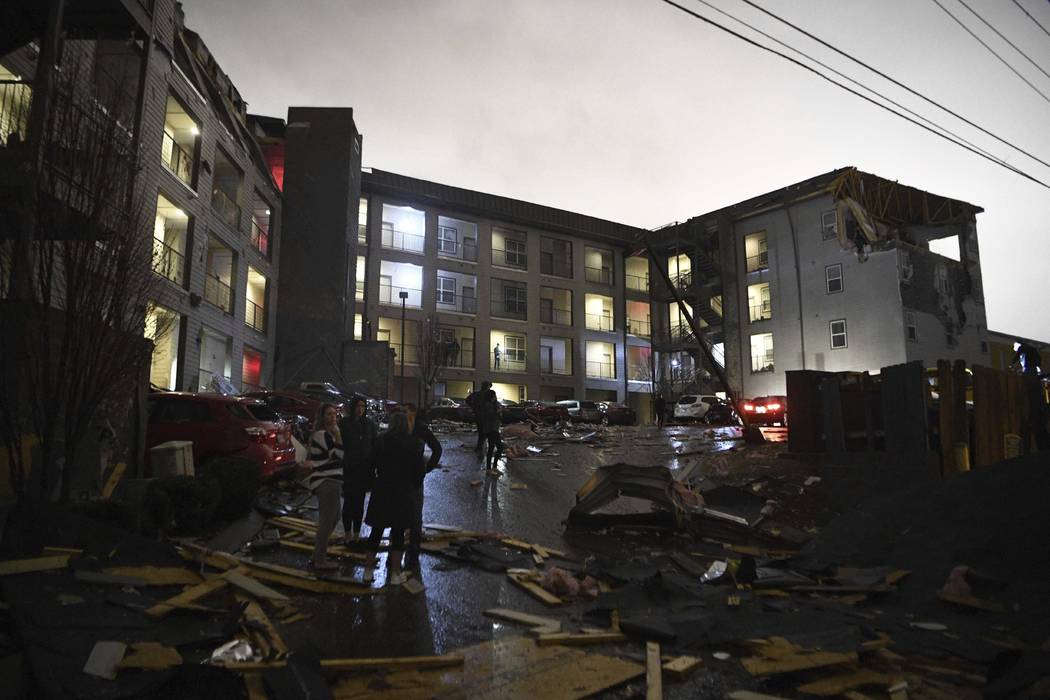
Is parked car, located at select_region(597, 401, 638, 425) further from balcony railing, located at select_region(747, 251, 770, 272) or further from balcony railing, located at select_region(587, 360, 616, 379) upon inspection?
balcony railing, located at select_region(747, 251, 770, 272)

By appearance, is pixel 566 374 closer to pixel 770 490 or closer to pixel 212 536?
pixel 770 490

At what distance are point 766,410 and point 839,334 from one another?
46.3ft

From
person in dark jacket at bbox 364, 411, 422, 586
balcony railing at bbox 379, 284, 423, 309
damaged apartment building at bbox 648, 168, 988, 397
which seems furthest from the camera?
balcony railing at bbox 379, 284, 423, 309

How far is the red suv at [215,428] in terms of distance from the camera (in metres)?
10.6

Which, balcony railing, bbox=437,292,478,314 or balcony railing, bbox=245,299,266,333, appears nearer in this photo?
balcony railing, bbox=245,299,266,333

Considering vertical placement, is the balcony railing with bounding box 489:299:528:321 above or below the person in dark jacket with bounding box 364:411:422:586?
above

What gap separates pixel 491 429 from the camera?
14.3 metres

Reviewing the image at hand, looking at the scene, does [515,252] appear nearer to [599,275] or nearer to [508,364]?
[599,275]

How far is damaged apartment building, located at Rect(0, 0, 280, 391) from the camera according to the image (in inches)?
460

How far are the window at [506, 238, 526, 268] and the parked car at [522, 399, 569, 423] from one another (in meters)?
16.2

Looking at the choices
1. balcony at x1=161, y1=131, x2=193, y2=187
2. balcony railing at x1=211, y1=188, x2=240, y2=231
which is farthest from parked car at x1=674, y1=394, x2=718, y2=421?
balcony at x1=161, y1=131, x2=193, y2=187

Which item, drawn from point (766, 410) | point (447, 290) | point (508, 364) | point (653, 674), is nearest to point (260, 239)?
point (447, 290)

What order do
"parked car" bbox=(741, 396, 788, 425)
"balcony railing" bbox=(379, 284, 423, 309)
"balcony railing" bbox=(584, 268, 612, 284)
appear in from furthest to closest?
"balcony railing" bbox=(584, 268, 612, 284), "balcony railing" bbox=(379, 284, 423, 309), "parked car" bbox=(741, 396, 788, 425)

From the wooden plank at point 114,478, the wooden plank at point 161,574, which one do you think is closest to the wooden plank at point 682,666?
the wooden plank at point 161,574
